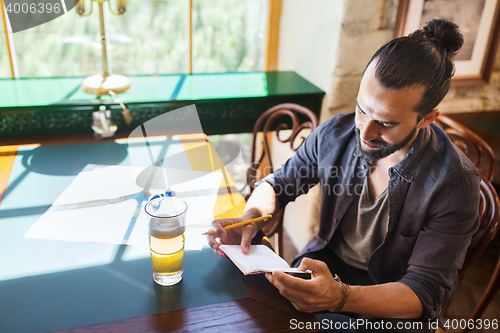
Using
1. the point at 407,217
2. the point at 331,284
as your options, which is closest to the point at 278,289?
the point at 331,284

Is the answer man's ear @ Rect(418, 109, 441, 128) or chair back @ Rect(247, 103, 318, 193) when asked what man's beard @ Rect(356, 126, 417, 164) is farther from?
chair back @ Rect(247, 103, 318, 193)

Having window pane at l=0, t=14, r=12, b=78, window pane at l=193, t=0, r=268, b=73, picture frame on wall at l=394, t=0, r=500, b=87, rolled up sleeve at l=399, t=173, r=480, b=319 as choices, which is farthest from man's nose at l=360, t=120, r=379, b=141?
window pane at l=0, t=14, r=12, b=78

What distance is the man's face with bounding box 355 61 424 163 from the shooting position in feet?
3.25

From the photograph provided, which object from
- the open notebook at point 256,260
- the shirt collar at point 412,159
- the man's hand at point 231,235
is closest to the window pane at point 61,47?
the man's hand at point 231,235

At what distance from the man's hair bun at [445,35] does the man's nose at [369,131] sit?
0.25 meters

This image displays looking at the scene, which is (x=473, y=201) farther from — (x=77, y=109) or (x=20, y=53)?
(x=20, y=53)

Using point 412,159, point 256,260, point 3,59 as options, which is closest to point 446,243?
point 412,159

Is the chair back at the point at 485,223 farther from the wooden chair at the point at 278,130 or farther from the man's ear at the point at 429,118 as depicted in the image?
the wooden chair at the point at 278,130

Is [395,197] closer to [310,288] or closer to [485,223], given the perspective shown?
[485,223]

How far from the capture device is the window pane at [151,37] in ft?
6.85

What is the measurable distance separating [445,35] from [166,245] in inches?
33.1

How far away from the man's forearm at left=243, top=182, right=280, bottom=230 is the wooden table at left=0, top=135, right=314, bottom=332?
234mm

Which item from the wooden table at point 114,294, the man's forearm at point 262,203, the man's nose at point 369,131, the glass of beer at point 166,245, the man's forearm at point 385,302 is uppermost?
the man's nose at point 369,131

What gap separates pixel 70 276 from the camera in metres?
0.89
